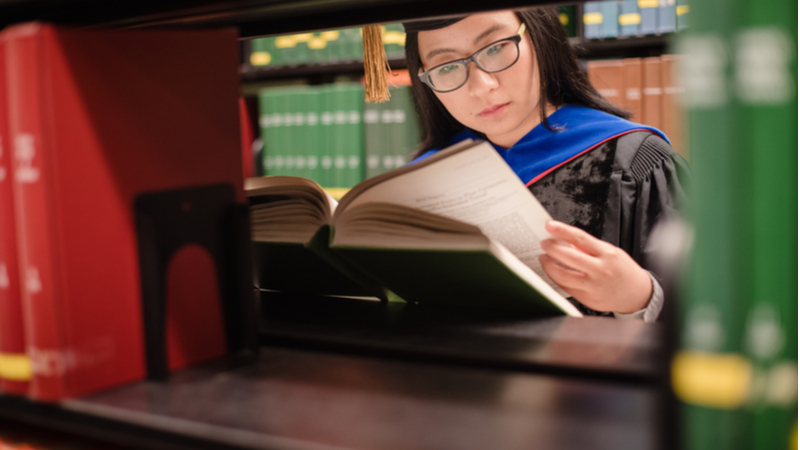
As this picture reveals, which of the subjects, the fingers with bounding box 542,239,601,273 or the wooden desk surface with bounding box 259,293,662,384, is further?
the fingers with bounding box 542,239,601,273

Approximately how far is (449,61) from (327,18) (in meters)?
0.66

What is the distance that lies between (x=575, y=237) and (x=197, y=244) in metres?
0.42

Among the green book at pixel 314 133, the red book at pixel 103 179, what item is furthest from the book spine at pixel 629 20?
the red book at pixel 103 179

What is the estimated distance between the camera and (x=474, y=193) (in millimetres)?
632

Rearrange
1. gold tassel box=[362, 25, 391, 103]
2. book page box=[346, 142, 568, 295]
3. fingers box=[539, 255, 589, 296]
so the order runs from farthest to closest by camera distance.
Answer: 1. gold tassel box=[362, 25, 391, 103]
2. fingers box=[539, 255, 589, 296]
3. book page box=[346, 142, 568, 295]

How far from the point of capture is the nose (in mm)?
1188

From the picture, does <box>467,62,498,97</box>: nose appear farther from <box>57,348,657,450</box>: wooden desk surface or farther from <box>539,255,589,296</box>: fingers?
<box>57,348,657,450</box>: wooden desk surface

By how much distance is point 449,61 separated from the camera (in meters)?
1.20

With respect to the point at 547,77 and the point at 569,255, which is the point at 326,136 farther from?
the point at 569,255

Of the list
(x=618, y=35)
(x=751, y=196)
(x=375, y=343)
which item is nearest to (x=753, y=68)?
(x=751, y=196)

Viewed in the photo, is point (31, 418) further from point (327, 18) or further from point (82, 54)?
point (327, 18)

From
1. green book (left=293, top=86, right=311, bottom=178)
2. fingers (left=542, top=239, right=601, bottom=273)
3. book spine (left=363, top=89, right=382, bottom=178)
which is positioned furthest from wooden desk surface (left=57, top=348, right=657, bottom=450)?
green book (left=293, top=86, right=311, bottom=178)

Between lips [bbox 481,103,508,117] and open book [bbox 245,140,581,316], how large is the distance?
1.98 feet

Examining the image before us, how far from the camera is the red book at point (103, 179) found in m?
0.41
